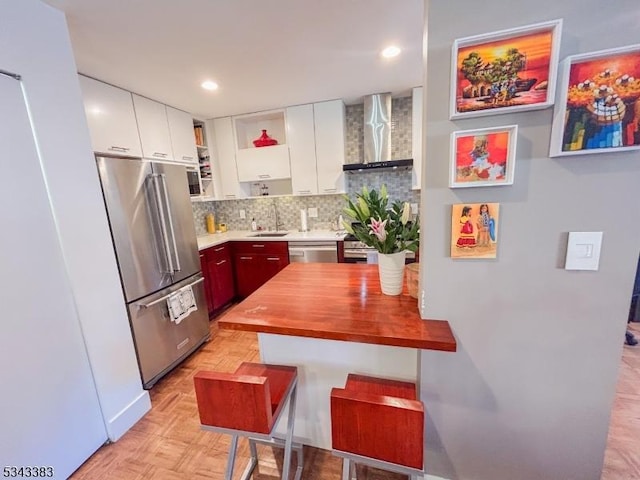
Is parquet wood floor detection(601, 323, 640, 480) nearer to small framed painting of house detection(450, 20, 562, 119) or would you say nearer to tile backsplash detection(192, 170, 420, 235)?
small framed painting of house detection(450, 20, 562, 119)

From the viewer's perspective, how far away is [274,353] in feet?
4.50

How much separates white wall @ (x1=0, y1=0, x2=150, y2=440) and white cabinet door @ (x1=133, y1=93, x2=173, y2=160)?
43.1 inches

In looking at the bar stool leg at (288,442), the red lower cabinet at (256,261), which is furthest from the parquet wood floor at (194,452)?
the red lower cabinet at (256,261)

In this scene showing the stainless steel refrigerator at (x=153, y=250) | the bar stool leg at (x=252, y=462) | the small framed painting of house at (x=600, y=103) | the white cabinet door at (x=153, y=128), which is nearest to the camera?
the small framed painting of house at (x=600, y=103)

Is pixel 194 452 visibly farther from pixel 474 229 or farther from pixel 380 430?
pixel 474 229

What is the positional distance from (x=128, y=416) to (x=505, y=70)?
266cm

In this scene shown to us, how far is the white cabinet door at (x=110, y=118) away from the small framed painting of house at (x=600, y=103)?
2772 mm

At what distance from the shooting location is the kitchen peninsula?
999mm

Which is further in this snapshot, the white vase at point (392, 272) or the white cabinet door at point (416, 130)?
the white cabinet door at point (416, 130)

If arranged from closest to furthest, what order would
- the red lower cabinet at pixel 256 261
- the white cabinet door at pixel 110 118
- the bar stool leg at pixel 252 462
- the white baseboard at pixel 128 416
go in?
the bar stool leg at pixel 252 462
the white baseboard at pixel 128 416
the white cabinet door at pixel 110 118
the red lower cabinet at pixel 256 261

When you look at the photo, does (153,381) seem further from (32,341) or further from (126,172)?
(126,172)

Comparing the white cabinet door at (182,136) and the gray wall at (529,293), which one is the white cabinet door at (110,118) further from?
the gray wall at (529,293)

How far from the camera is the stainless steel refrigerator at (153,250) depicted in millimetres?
1745

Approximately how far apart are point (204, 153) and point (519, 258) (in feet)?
11.7
